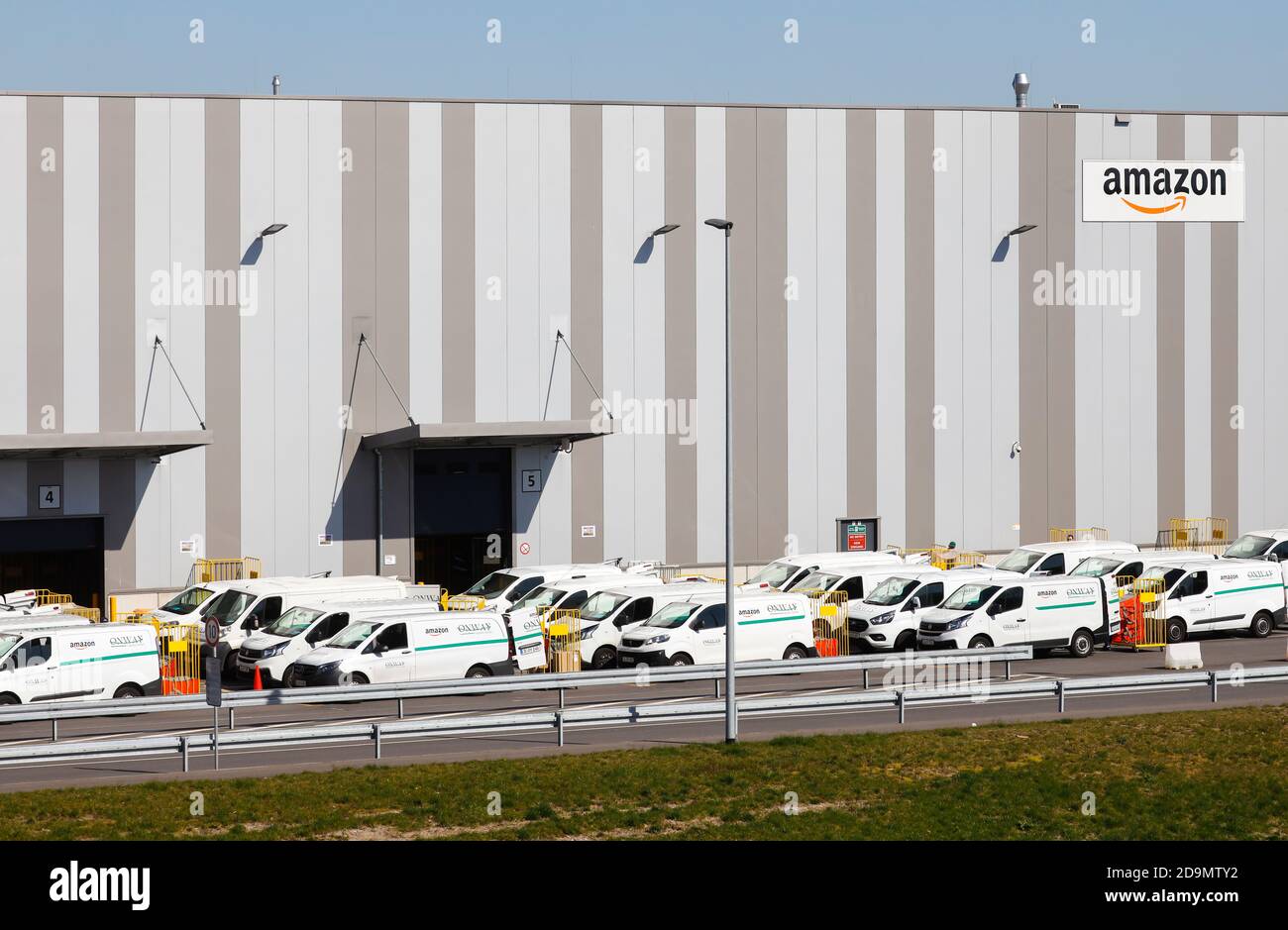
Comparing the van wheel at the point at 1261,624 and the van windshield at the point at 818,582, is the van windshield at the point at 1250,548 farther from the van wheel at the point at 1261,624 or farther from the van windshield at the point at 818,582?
the van windshield at the point at 818,582

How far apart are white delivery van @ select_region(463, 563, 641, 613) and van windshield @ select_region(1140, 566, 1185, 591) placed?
11.4 metres

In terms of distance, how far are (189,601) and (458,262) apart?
488 inches

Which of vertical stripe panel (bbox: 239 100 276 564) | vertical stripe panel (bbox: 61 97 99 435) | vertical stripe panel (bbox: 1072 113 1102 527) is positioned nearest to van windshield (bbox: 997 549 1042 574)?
vertical stripe panel (bbox: 1072 113 1102 527)

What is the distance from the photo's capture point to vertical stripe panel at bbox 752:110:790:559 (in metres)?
43.3

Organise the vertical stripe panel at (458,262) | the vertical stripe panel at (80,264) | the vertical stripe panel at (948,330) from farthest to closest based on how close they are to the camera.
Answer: the vertical stripe panel at (948,330) → the vertical stripe panel at (458,262) → the vertical stripe panel at (80,264)

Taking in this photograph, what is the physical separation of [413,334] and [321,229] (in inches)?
139

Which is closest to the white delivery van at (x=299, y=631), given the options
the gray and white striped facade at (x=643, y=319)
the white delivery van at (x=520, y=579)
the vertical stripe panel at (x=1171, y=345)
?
the white delivery van at (x=520, y=579)

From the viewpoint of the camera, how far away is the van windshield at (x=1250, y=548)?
127ft

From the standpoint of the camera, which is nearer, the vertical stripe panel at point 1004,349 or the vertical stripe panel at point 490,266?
the vertical stripe panel at point 490,266

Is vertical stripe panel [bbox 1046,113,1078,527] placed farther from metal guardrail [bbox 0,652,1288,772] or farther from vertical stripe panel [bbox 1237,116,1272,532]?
metal guardrail [bbox 0,652,1288,772]

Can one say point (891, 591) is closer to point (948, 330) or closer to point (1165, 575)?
point (1165, 575)

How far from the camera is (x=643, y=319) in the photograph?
42656mm

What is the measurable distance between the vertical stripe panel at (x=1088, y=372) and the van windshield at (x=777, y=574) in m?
13.0

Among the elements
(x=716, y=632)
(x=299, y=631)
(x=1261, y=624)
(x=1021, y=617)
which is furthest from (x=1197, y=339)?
(x=299, y=631)
